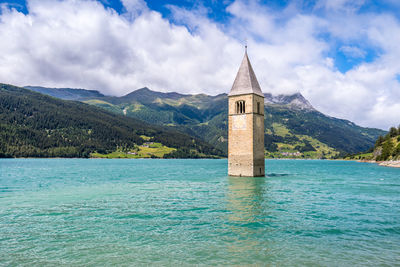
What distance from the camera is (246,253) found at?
1550cm

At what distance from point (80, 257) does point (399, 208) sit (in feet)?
95.9

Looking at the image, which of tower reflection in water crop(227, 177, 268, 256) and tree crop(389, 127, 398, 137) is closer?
tower reflection in water crop(227, 177, 268, 256)

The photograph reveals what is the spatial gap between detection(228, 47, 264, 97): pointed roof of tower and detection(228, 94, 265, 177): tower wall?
90 centimetres

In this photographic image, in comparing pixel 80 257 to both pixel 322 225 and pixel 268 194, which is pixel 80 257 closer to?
pixel 322 225

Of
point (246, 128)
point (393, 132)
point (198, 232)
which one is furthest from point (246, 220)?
point (393, 132)

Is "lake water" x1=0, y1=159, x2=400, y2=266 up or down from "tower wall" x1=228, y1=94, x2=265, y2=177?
down

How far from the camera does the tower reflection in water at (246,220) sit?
1692 centimetres

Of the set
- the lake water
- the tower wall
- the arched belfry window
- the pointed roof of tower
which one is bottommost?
the lake water

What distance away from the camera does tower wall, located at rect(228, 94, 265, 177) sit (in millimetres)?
56062

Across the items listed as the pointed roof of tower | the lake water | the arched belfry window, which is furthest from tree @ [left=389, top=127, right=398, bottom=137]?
the lake water

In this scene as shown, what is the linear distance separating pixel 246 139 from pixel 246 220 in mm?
33949

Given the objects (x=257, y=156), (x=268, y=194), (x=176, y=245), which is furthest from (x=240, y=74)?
(x=176, y=245)

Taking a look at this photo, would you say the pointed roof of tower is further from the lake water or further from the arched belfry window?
the lake water

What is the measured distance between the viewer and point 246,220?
2312 cm
